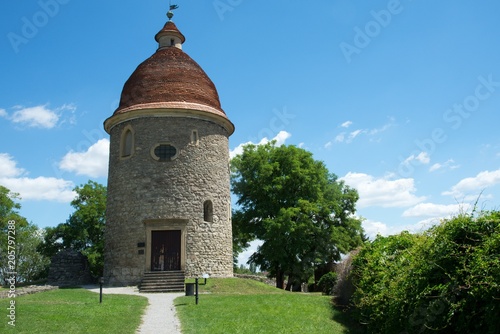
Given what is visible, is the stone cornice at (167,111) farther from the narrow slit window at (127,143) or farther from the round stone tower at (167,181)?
the narrow slit window at (127,143)

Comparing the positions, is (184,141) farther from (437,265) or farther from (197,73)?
(437,265)

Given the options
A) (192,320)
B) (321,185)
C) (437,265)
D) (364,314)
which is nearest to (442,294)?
(437,265)

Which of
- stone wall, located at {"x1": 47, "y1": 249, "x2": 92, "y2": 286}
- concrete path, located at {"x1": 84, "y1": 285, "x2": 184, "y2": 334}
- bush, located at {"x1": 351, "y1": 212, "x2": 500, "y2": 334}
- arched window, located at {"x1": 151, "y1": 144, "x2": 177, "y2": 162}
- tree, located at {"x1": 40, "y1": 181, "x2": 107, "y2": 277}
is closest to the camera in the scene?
bush, located at {"x1": 351, "y1": 212, "x2": 500, "y2": 334}

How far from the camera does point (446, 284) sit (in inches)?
266

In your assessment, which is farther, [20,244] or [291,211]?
[20,244]

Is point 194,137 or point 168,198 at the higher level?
point 194,137

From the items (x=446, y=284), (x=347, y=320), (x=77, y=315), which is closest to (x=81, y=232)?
(x=77, y=315)

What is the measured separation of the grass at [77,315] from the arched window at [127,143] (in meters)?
8.65

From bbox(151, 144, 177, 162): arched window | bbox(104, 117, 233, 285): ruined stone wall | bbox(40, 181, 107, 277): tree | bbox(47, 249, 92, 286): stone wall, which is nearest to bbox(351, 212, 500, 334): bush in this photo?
bbox(104, 117, 233, 285): ruined stone wall

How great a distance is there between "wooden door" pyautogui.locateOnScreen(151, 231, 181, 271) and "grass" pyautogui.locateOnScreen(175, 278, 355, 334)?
5109mm

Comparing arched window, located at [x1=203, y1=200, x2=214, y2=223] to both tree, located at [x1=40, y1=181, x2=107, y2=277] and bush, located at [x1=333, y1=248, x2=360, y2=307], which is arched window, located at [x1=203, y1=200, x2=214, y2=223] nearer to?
bush, located at [x1=333, y1=248, x2=360, y2=307]

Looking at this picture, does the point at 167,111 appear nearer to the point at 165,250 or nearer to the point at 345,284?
the point at 165,250

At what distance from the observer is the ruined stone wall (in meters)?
20.7

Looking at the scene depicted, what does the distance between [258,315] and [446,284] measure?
238 inches
